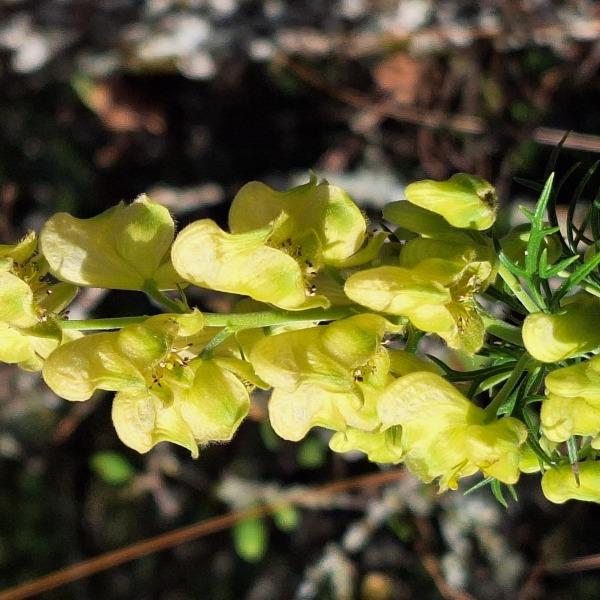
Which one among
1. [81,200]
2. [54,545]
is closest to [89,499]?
[54,545]

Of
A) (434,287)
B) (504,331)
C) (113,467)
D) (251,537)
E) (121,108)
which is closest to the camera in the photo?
(434,287)

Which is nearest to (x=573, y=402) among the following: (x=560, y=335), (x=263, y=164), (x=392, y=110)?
(x=560, y=335)

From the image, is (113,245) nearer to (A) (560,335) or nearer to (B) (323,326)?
(B) (323,326)

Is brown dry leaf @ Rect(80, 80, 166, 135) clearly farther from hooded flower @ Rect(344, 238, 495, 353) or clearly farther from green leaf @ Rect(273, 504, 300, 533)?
hooded flower @ Rect(344, 238, 495, 353)

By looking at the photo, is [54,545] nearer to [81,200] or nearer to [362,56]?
Answer: [81,200]

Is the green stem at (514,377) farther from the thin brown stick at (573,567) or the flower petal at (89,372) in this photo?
the thin brown stick at (573,567)

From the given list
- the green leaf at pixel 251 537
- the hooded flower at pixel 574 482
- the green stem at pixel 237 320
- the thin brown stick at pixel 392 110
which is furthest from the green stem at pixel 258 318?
the thin brown stick at pixel 392 110

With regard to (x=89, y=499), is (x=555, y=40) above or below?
above
